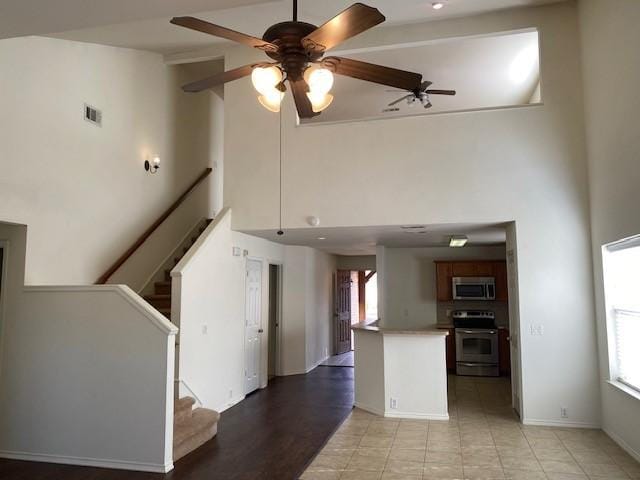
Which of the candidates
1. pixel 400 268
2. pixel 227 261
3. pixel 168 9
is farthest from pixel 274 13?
pixel 400 268

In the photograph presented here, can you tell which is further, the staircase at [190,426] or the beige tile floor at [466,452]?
the staircase at [190,426]

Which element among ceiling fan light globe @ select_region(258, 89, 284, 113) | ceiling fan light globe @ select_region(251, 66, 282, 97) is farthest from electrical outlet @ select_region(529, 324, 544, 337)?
ceiling fan light globe @ select_region(251, 66, 282, 97)

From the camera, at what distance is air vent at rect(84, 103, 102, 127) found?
5.56 meters

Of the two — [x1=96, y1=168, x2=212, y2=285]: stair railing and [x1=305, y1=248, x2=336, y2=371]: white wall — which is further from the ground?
[x1=96, y1=168, x2=212, y2=285]: stair railing

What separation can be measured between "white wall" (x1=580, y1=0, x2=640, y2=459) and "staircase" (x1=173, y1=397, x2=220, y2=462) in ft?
13.4

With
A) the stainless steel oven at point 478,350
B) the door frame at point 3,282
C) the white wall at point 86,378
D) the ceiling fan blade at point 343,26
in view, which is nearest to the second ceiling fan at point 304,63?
the ceiling fan blade at point 343,26

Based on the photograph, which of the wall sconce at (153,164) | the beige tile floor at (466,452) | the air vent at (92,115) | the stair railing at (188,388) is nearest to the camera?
the beige tile floor at (466,452)

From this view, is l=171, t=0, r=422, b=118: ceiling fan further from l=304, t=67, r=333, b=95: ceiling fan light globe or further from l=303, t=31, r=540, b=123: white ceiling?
l=303, t=31, r=540, b=123: white ceiling

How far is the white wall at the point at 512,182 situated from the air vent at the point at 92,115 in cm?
222

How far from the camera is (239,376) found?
21.7 ft

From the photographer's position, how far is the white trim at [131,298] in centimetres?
425

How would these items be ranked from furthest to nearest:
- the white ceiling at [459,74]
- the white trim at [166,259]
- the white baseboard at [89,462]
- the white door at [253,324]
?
the white door at [253,324] < the white trim at [166,259] < the white ceiling at [459,74] < the white baseboard at [89,462]

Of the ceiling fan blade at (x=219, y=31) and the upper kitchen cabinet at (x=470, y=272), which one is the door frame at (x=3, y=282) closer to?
the ceiling fan blade at (x=219, y=31)

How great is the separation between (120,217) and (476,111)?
4.70 metres
